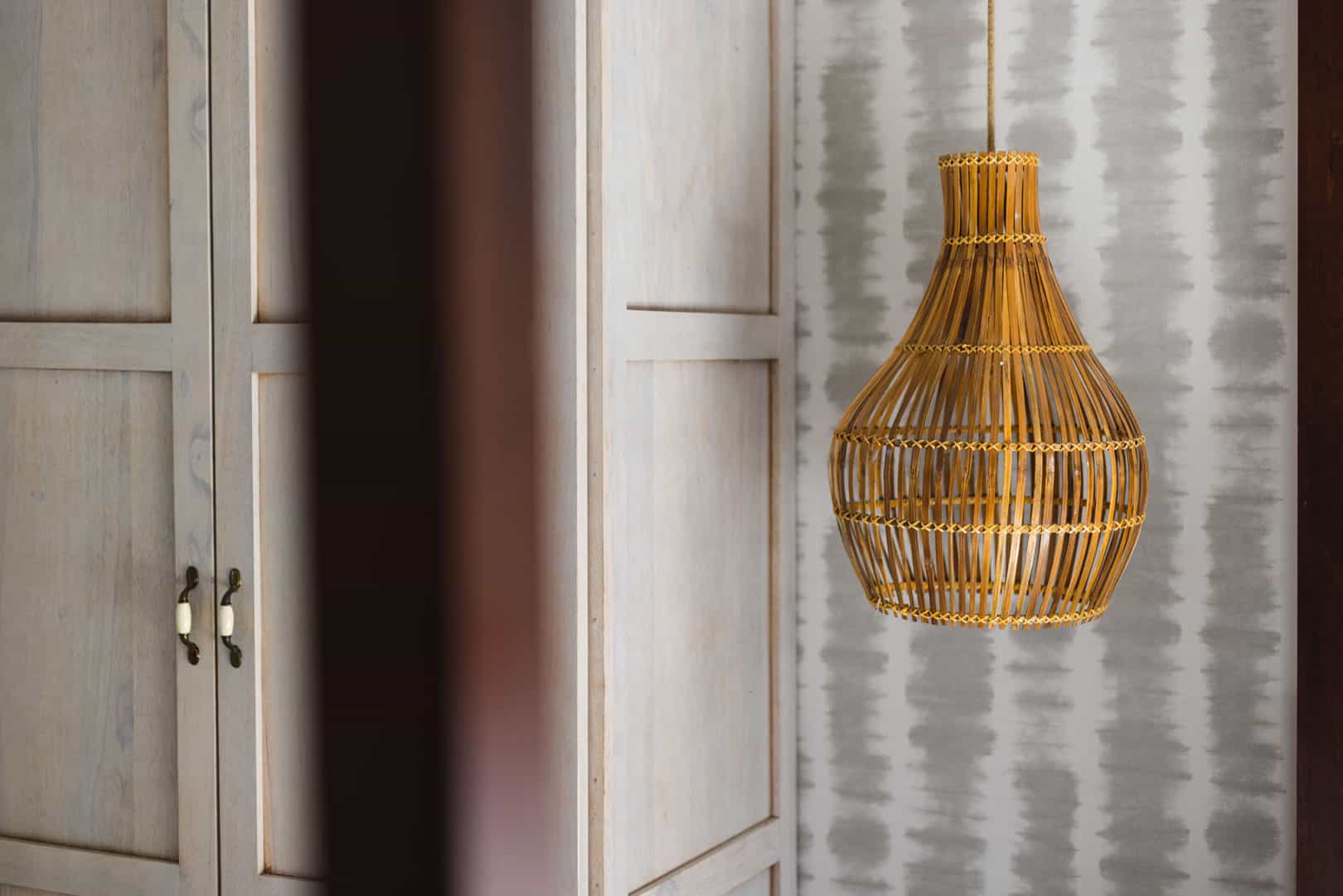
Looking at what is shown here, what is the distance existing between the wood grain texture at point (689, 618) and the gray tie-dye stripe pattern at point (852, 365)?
0.09 metres

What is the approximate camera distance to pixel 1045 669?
1.40m

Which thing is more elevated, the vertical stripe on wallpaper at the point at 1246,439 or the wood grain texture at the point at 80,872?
the vertical stripe on wallpaper at the point at 1246,439

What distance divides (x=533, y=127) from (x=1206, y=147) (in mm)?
710

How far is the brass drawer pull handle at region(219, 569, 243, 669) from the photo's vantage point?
4.07 feet

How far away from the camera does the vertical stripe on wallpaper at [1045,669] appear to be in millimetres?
1367

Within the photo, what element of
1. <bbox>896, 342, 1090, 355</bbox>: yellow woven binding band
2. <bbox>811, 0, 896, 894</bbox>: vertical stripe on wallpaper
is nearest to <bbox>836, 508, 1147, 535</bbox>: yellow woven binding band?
<bbox>896, 342, 1090, 355</bbox>: yellow woven binding band

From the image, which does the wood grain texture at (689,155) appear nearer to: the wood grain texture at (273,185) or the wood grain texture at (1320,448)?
the wood grain texture at (273,185)

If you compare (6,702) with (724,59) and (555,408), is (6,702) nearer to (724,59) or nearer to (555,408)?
(555,408)

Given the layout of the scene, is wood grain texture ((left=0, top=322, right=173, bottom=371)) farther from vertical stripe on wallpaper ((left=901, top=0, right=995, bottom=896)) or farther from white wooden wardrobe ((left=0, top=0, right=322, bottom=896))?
vertical stripe on wallpaper ((left=901, top=0, right=995, bottom=896))

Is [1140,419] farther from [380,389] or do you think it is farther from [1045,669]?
[380,389]

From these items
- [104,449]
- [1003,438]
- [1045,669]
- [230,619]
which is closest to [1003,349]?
[1003,438]

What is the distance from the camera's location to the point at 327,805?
0.37 m

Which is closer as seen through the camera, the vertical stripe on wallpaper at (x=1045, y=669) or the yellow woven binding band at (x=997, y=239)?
the yellow woven binding band at (x=997, y=239)

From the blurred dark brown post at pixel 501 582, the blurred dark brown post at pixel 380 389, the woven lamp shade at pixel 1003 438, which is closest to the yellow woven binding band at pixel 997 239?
the woven lamp shade at pixel 1003 438
